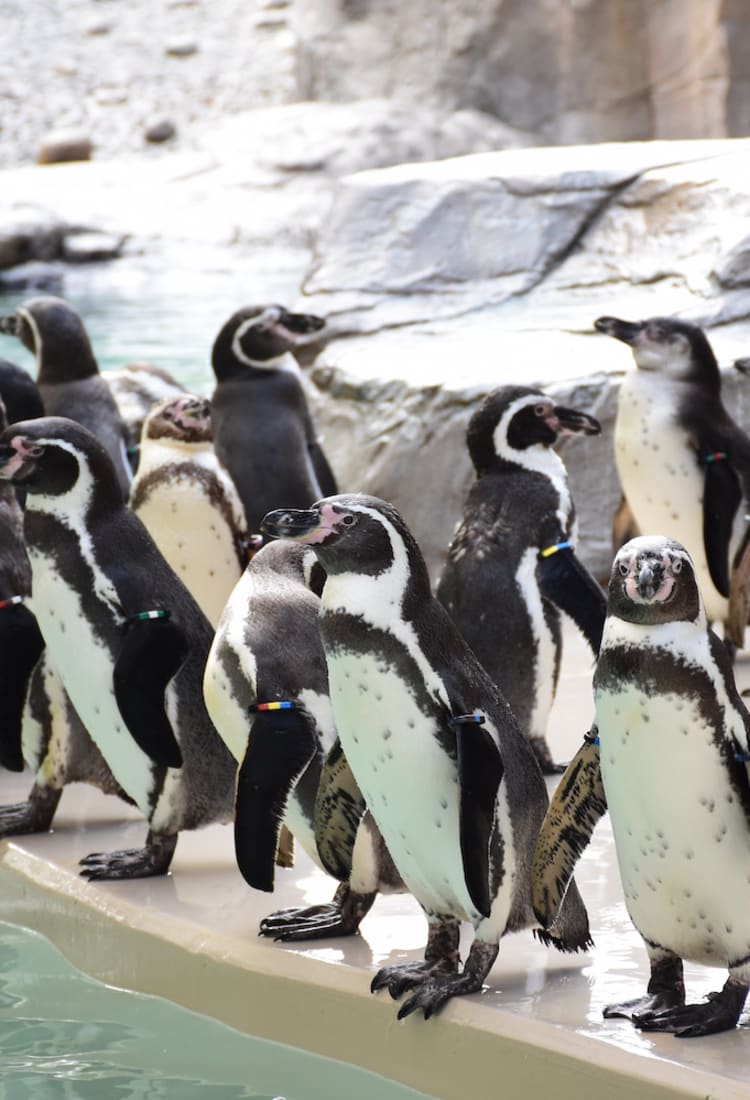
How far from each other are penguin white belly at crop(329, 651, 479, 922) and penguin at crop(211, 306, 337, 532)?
8.95ft

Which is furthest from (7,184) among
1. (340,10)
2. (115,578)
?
(115,578)

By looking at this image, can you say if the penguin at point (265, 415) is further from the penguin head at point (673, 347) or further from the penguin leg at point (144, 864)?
the penguin leg at point (144, 864)

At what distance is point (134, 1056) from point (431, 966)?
1.70 ft

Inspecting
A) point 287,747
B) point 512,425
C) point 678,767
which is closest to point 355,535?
point 287,747

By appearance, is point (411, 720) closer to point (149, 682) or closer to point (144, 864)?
point (149, 682)

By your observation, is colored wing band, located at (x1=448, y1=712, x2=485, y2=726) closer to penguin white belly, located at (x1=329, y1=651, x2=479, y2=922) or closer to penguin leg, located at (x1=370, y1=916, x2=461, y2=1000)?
penguin white belly, located at (x1=329, y1=651, x2=479, y2=922)

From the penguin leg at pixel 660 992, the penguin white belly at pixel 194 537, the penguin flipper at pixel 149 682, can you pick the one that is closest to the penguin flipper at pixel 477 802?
the penguin leg at pixel 660 992

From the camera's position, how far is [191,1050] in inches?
111

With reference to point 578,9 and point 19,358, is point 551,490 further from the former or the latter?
point 578,9

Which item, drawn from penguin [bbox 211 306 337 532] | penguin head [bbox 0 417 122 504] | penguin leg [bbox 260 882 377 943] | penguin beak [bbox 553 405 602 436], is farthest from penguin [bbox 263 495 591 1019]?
penguin [bbox 211 306 337 532]

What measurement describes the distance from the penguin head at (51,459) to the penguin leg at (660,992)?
1.43 metres

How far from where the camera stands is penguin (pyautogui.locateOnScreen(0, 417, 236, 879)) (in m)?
3.21

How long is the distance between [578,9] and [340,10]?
2753 mm

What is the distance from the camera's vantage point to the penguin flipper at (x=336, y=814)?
114 inches
